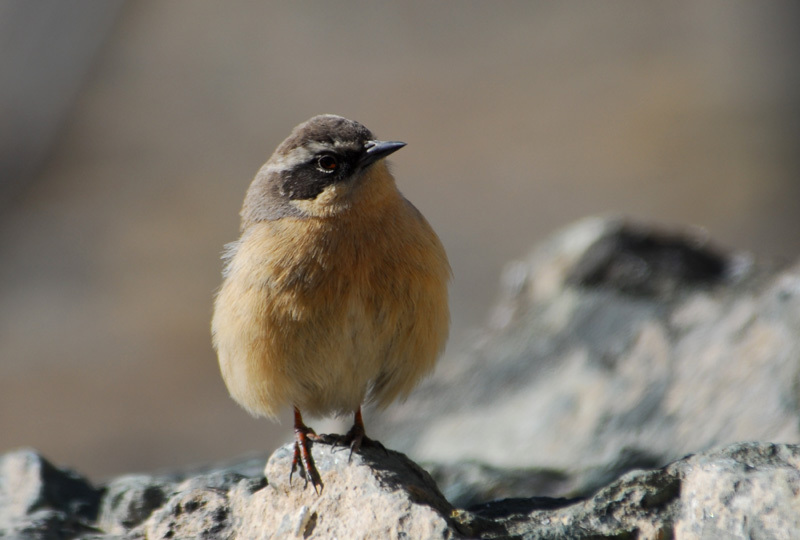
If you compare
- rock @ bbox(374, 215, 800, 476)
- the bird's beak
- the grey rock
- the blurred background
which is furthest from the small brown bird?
the blurred background

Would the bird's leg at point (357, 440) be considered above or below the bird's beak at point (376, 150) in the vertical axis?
below

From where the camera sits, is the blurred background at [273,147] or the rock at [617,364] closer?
the rock at [617,364]

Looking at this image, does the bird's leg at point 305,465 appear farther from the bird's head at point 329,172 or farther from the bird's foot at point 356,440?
the bird's head at point 329,172

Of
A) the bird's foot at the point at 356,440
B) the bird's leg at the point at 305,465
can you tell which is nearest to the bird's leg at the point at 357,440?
the bird's foot at the point at 356,440

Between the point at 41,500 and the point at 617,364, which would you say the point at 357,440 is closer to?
the point at 41,500

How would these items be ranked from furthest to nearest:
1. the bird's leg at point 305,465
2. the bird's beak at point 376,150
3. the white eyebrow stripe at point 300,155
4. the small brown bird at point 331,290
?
the white eyebrow stripe at point 300,155
the bird's beak at point 376,150
the small brown bird at point 331,290
the bird's leg at point 305,465

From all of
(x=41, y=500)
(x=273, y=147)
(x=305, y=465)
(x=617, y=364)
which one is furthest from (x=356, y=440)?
(x=273, y=147)

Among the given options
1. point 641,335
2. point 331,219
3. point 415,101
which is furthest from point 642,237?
point 415,101
